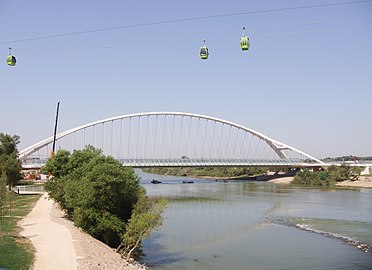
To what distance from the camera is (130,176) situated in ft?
63.2

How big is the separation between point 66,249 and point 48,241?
1598 mm

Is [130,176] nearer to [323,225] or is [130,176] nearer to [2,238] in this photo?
[2,238]

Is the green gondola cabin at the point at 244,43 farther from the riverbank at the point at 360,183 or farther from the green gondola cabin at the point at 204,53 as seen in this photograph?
the riverbank at the point at 360,183

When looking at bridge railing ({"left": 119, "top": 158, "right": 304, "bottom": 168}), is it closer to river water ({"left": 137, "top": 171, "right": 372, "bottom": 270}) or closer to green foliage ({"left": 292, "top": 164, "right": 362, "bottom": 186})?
green foliage ({"left": 292, "top": 164, "right": 362, "bottom": 186})

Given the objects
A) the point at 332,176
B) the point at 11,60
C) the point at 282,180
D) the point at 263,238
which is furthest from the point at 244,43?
the point at 282,180

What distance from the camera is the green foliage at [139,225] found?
16.0m

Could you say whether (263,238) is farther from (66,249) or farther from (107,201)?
(66,249)

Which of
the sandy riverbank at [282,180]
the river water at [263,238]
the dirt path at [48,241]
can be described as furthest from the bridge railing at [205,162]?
the dirt path at [48,241]

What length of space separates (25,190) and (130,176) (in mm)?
27047

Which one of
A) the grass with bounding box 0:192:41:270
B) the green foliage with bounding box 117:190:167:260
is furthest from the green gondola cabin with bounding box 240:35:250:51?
the grass with bounding box 0:192:41:270

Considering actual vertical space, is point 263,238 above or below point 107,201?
below

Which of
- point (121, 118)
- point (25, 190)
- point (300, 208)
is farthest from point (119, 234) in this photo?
point (121, 118)

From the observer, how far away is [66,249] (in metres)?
14.8

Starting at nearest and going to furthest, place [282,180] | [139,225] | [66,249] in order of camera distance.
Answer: [66,249] → [139,225] → [282,180]
